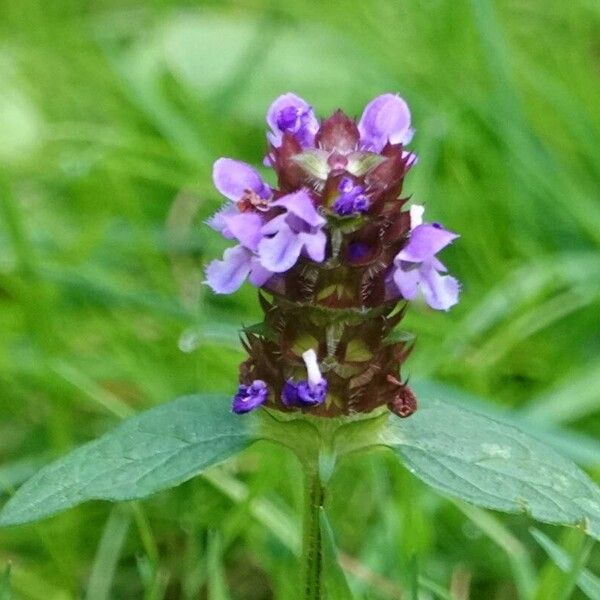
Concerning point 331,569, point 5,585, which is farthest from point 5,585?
point 331,569

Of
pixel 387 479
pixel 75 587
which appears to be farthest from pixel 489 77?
pixel 75 587

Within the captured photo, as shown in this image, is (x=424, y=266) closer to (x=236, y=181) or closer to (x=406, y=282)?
(x=406, y=282)

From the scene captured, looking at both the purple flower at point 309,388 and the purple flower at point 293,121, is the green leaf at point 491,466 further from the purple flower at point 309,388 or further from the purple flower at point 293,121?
the purple flower at point 293,121

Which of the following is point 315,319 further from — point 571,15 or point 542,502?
point 571,15

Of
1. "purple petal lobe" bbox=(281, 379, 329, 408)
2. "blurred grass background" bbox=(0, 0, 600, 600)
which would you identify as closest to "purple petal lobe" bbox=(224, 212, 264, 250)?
"purple petal lobe" bbox=(281, 379, 329, 408)

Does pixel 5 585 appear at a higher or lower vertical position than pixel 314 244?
lower
